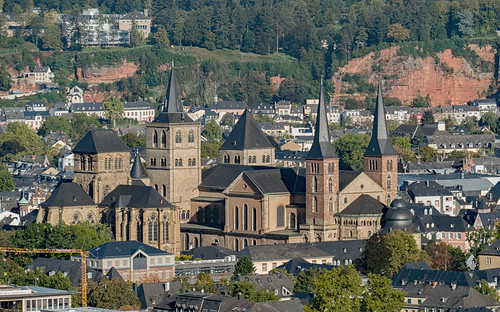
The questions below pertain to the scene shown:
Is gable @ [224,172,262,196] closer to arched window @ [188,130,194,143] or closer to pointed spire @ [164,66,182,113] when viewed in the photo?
arched window @ [188,130,194,143]

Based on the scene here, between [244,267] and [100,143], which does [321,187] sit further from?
[100,143]

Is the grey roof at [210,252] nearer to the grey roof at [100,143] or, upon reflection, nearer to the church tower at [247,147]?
the grey roof at [100,143]

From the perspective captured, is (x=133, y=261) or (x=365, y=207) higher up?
(x=365, y=207)

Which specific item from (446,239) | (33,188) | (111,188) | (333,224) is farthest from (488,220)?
(33,188)

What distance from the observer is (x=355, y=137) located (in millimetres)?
190250

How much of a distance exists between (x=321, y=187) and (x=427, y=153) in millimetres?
69504

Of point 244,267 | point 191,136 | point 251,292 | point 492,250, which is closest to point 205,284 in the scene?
point 251,292

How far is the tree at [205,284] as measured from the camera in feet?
337

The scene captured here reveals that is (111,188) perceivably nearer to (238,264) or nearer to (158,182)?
(158,182)

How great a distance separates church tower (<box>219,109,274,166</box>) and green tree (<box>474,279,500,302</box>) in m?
41.1

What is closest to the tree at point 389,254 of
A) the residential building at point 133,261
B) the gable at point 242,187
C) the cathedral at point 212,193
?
the cathedral at point 212,193

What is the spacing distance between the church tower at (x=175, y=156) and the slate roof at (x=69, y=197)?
→ 6619 mm

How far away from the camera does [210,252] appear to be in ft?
399

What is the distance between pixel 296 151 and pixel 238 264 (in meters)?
78.5
